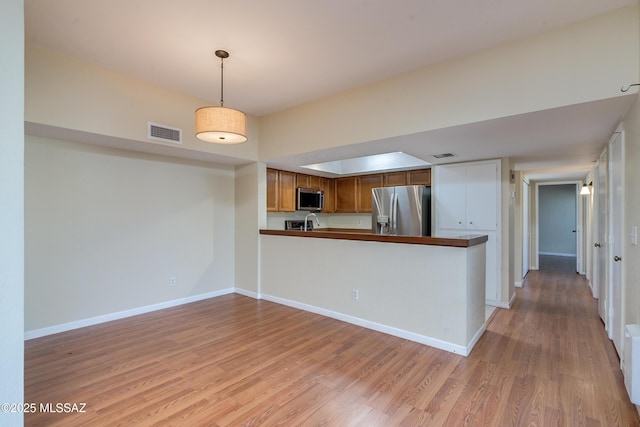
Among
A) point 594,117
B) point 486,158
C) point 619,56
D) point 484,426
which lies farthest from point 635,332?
point 486,158

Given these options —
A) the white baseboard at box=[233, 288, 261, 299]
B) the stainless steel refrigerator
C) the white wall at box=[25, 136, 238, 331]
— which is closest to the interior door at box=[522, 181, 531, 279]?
the stainless steel refrigerator

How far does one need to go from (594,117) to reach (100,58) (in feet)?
14.5

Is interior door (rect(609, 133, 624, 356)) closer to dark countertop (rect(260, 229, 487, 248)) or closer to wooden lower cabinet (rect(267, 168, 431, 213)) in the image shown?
dark countertop (rect(260, 229, 487, 248))

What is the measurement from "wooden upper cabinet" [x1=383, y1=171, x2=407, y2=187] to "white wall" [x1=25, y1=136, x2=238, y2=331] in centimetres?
295

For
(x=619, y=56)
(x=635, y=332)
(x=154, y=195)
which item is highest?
(x=619, y=56)

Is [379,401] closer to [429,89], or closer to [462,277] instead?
[462,277]

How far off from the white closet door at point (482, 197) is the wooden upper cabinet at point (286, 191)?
297cm

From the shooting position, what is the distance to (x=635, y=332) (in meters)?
1.95

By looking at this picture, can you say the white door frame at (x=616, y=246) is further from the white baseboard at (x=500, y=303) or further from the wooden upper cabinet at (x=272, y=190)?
the wooden upper cabinet at (x=272, y=190)

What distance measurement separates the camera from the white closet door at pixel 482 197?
14.4 ft

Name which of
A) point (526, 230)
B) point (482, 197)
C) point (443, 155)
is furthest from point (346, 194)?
point (526, 230)

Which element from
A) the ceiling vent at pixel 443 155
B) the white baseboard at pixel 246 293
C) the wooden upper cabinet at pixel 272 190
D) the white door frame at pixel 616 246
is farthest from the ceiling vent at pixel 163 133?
the white door frame at pixel 616 246

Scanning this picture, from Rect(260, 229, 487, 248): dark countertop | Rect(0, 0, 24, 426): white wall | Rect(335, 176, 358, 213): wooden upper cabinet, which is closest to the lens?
Rect(0, 0, 24, 426): white wall

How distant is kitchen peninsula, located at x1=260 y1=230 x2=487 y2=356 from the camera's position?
2.91m
